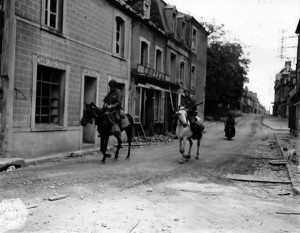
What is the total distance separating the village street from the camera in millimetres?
5082

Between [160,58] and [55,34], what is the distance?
12073 millimetres

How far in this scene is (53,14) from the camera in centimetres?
1262

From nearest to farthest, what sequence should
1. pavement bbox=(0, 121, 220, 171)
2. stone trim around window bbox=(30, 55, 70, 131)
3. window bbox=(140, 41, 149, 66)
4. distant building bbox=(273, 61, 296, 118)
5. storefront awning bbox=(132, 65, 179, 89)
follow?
pavement bbox=(0, 121, 220, 171) < stone trim around window bbox=(30, 55, 70, 131) < storefront awning bbox=(132, 65, 179, 89) < window bbox=(140, 41, 149, 66) < distant building bbox=(273, 61, 296, 118)

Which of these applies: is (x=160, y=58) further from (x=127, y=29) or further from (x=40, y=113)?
(x=40, y=113)

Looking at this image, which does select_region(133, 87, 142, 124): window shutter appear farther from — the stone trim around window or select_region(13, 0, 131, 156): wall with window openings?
the stone trim around window

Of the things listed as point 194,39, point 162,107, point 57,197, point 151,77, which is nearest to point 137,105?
point 151,77

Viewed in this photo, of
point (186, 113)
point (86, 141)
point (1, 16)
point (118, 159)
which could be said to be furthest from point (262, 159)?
point (1, 16)

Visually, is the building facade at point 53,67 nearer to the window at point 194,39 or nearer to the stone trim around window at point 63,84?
the stone trim around window at point 63,84

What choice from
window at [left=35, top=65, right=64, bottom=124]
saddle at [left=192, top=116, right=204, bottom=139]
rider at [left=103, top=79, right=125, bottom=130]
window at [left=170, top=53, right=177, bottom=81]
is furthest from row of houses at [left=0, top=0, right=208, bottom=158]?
saddle at [left=192, top=116, right=204, bottom=139]

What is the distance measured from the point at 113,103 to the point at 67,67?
3058 mm

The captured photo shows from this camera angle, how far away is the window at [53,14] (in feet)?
40.4

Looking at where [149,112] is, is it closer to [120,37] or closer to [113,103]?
[120,37]

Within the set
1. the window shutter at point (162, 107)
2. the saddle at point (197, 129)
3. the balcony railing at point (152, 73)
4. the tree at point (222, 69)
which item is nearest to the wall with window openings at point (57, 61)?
the balcony railing at point (152, 73)

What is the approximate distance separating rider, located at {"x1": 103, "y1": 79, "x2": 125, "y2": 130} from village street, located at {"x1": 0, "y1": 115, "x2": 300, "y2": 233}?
1.38 metres
